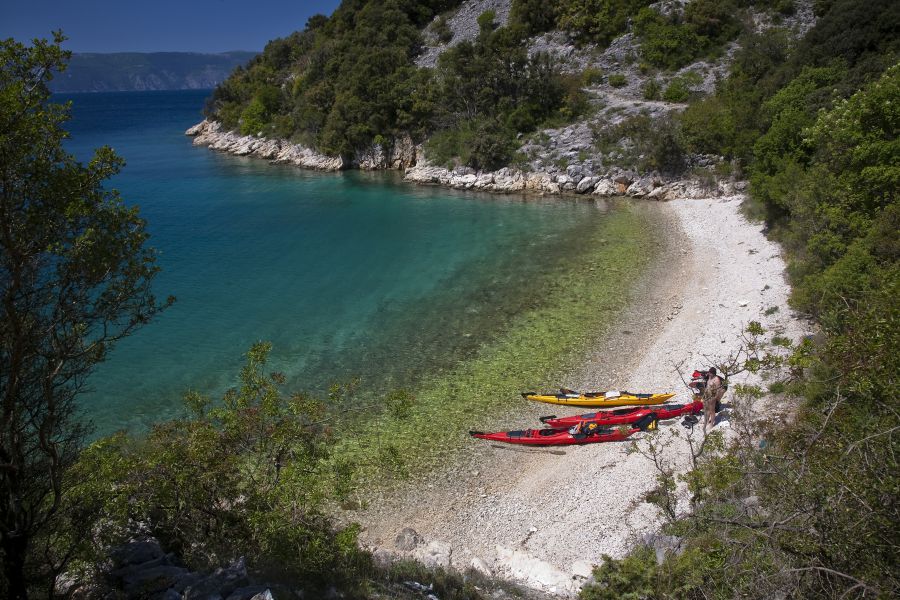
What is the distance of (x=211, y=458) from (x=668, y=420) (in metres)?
13.4

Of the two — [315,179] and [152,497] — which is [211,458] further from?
[315,179]

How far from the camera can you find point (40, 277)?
724 centimetres

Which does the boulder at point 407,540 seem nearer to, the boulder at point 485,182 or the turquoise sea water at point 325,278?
the turquoise sea water at point 325,278

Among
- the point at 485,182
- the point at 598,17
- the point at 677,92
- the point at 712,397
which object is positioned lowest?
the point at 712,397

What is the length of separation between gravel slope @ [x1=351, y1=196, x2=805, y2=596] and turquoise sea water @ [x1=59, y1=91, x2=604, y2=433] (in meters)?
5.33

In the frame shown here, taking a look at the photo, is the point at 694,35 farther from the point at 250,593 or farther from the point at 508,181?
the point at 250,593

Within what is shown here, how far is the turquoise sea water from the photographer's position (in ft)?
70.2

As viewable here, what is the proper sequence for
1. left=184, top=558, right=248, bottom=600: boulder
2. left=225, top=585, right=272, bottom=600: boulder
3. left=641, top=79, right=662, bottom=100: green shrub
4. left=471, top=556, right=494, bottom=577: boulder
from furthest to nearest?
left=641, top=79, right=662, bottom=100: green shrub → left=471, top=556, right=494, bottom=577: boulder → left=184, top=558, right=248, bottom=600: boulder → left=225, top=585, right=272, bottom=600: boulder

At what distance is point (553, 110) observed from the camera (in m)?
53.2

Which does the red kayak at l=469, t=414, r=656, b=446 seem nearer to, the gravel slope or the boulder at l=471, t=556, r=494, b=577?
the gravel slope

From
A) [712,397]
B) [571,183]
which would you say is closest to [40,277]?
[712,397]

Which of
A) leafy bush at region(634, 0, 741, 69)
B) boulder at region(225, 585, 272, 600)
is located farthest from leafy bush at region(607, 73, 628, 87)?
boulder at region(225, 585, 272, 600)

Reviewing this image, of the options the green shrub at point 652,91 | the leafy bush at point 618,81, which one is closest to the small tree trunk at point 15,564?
the green shrub at point 652,91

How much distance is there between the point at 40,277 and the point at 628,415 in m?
15.3
